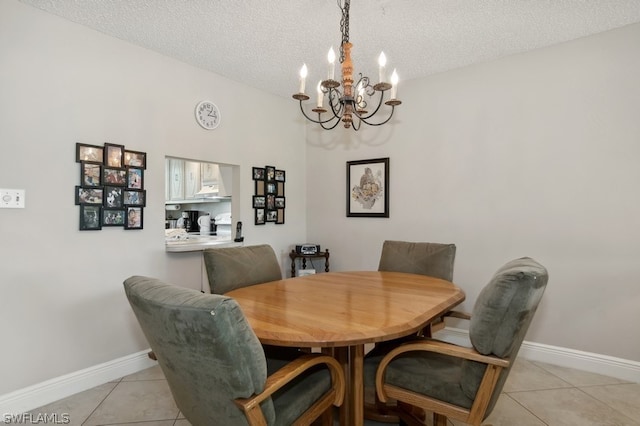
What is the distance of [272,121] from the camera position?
371 centimetres

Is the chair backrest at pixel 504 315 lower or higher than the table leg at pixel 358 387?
higher

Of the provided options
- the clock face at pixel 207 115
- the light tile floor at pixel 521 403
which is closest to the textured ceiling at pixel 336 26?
the clock face at pixel 207 115

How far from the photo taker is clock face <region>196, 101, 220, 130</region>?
300 cm

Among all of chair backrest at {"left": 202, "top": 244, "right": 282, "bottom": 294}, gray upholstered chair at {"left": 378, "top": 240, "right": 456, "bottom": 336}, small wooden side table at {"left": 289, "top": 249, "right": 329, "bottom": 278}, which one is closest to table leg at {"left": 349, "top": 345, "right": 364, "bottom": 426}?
chair backrest at {"left": 202, "top": 244, "right": 282, "bottom": 294}

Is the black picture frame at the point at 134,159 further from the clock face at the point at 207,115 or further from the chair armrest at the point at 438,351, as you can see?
the chair armrest at the point at 438,351

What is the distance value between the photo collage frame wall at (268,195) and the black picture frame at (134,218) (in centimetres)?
113

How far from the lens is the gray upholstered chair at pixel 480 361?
3.97 feet

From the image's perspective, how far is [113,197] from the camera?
8.00ft

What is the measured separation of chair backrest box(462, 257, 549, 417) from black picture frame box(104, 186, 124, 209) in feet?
7.97

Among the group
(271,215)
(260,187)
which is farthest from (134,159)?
(271,215)

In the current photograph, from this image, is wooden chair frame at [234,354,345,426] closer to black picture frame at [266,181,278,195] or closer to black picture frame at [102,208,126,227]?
black picture frame at [102,208,126,227]

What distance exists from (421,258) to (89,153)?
2.47 metres

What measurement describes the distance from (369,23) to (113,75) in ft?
6.16

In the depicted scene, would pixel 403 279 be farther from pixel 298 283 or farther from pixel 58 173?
pixel 58 173
